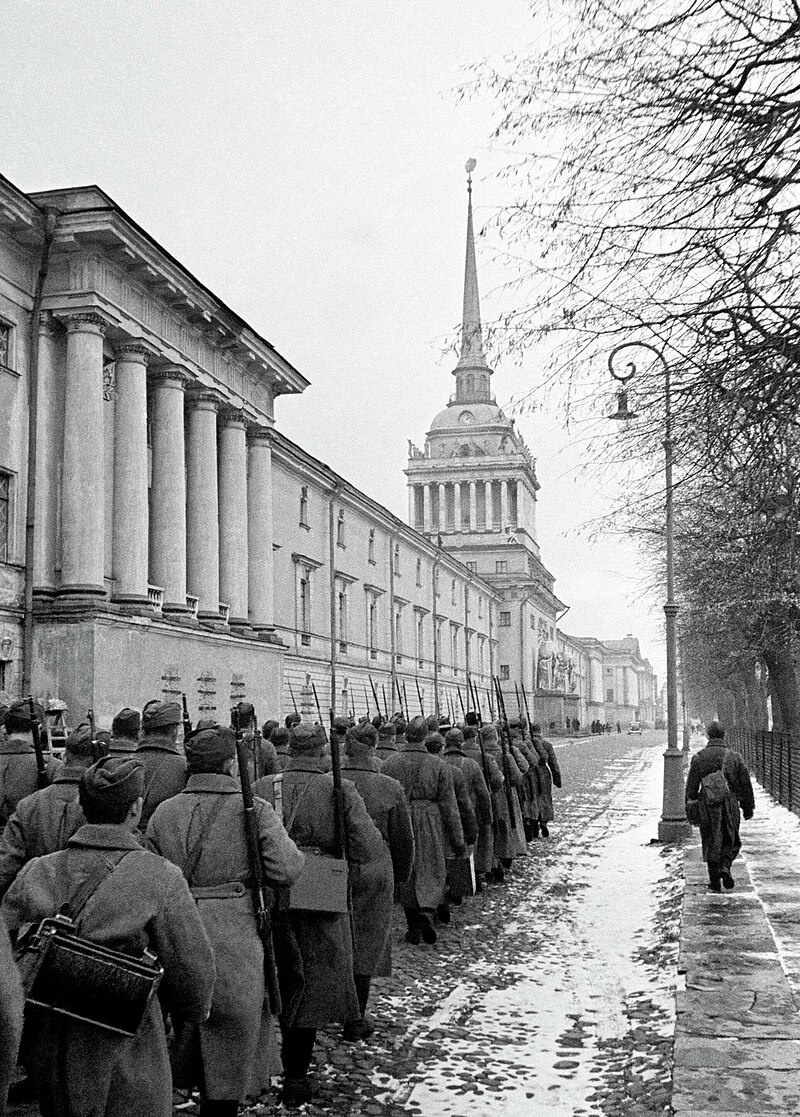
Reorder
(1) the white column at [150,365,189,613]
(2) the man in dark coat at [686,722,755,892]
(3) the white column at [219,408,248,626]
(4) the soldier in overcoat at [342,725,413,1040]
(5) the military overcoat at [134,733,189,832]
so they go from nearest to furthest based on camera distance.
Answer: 1. (4) the soldier in overcoat at [342,725,413,1040]
2. (5) the military overcoat at [134,733,189,832]
3. (2) the man in dark coat at [686,722,755,892]
4. (1) the white column at [150,365,189,613]
5. (3) the white column at [219,408,248,626]

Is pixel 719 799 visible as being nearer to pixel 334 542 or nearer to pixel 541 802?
pixel 541 802

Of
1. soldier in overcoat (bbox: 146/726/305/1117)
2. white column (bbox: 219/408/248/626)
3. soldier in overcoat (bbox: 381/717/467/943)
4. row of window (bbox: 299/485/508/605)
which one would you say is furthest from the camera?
row of window (bbox: 299/485/508/605)

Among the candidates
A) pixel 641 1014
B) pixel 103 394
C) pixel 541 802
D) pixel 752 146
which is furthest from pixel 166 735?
pixel 103 394

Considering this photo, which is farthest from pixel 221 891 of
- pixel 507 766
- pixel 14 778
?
pixel 507 766

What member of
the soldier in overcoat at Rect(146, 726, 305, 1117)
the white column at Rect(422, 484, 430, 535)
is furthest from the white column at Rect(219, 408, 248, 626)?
the white column at Rect(422, 484, 430, 535)

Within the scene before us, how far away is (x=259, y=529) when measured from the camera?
34250mm

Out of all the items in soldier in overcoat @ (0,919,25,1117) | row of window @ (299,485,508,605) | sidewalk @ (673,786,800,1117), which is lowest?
sidewalk @ (673,786,800,1117)

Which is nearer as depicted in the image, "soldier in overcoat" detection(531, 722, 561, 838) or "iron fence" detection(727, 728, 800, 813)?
"soldier in overcoat" detection(531, 722, 561, 838)

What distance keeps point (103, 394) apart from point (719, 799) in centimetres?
Answer: 1794

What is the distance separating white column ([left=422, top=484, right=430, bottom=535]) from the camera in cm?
11375

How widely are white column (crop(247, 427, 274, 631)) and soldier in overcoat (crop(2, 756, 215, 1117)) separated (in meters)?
29.6

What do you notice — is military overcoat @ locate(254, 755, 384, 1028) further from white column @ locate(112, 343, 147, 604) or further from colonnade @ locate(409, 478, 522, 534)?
colonnade @ locate(409, 478, 522, 534)

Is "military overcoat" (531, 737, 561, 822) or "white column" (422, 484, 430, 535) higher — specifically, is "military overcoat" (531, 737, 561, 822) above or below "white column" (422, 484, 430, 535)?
below

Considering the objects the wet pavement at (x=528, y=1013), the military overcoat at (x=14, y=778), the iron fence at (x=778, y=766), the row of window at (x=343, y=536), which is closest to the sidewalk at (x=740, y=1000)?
the wet pavement at (x=528, y=1013)
